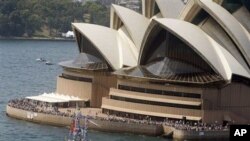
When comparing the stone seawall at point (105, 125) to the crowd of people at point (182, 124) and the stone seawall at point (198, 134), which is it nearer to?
the crowd of people at point (182, 124)

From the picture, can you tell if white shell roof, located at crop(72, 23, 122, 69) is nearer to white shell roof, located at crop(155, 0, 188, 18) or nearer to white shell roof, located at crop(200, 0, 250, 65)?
white shell roof, located at crop(155, 0, 188, 18)

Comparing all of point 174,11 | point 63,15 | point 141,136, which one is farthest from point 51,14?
point 141,136

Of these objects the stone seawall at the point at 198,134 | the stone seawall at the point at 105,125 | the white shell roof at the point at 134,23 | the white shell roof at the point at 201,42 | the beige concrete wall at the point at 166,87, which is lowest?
the stone seawall at the point at 198,134

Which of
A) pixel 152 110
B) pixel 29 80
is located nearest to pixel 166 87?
pixel 152 110

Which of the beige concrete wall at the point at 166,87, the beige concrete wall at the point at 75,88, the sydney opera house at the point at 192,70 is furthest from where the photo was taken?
the beige concrete wall at the point at 75,88

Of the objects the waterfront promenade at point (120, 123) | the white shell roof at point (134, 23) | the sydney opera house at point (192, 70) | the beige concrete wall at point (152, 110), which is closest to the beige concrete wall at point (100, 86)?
the sydney opera house at point (192, 70)

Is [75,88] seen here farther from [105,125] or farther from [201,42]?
[201,42]
